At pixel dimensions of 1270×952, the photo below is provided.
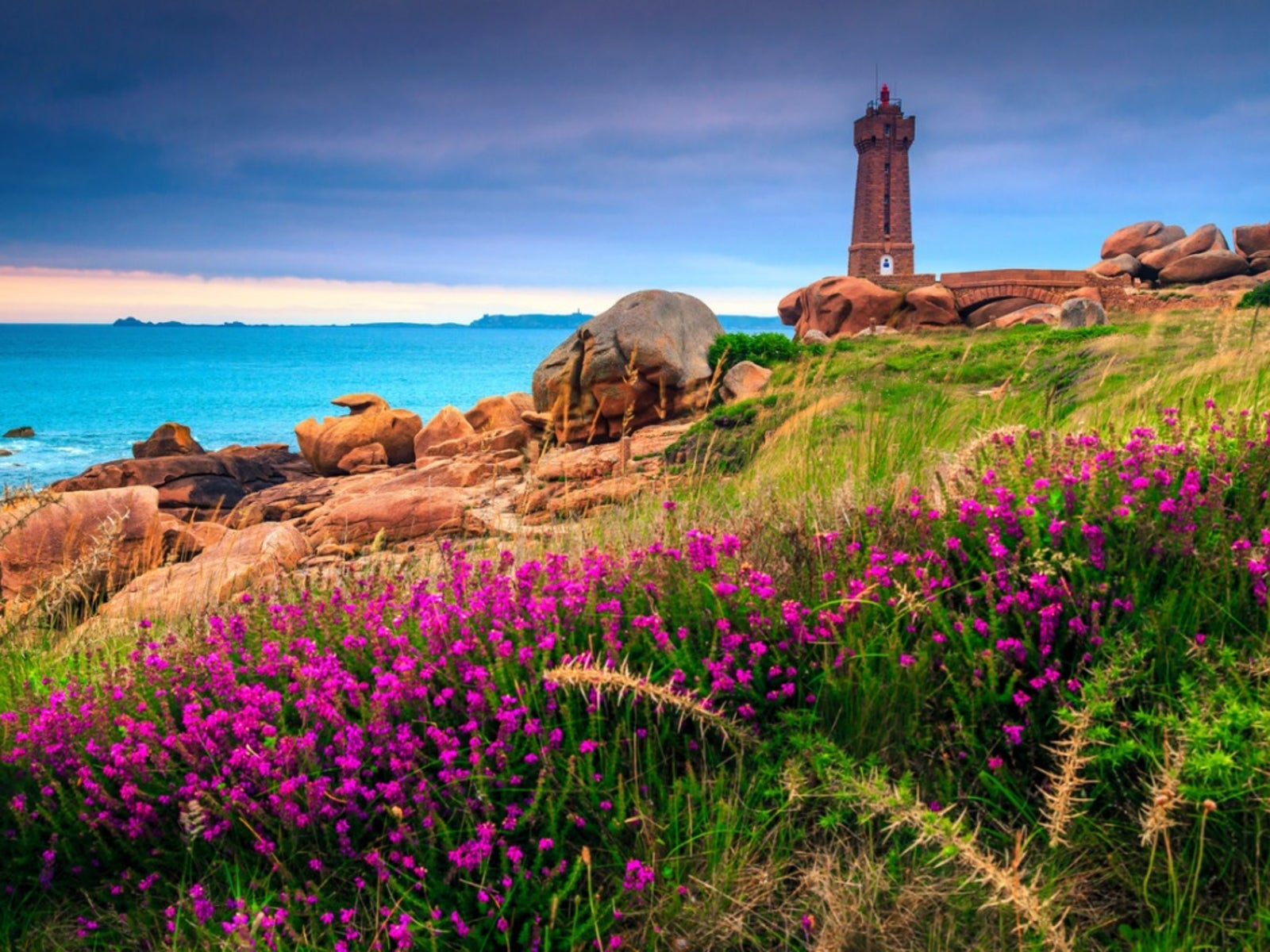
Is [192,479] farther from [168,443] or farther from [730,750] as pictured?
[730,750]

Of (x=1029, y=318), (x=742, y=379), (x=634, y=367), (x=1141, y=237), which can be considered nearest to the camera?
(x=634, y=367)

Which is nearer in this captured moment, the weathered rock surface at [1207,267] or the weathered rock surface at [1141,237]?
the weathered rock surface at [1207,267]

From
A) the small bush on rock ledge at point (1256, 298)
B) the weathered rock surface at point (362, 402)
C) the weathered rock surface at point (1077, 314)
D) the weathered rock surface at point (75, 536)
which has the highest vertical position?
the small bush on rock ledge at point (1256, 298)

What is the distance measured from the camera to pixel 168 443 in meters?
30.9

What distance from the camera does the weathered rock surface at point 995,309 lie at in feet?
149

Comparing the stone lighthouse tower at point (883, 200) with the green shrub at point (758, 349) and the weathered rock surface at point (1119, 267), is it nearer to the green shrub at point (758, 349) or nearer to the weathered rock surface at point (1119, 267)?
the weathered rock surface at point (1119, 267)

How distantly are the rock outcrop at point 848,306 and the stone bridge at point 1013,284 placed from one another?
13.2ft

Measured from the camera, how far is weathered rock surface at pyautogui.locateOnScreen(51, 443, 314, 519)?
953 inches

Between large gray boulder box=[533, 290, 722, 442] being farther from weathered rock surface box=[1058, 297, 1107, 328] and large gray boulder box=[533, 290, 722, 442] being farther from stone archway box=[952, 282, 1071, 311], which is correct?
stone archway box=[952, 282, 1071, 311]

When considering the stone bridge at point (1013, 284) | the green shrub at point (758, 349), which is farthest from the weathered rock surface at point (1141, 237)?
the green shrub at point (758, 349)

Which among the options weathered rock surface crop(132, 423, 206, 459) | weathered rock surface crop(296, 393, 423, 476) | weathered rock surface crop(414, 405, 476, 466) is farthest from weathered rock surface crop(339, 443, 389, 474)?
weathered rock surface crop(132, 423, 206, 459)

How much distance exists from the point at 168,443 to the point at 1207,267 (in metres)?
58.3

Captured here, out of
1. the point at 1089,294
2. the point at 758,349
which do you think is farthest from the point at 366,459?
the point at 1089,294

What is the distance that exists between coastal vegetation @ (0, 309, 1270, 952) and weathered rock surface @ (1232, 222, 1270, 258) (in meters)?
69.2
